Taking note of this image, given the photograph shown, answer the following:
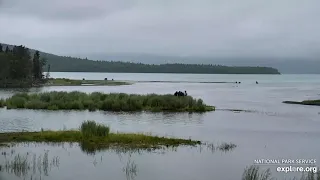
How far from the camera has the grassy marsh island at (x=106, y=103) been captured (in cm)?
4753

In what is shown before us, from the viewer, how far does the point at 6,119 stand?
36.4 m

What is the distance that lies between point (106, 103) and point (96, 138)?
23475mm

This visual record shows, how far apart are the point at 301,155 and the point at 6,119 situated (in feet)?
79.5

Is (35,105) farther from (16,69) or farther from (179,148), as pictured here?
(16,69)

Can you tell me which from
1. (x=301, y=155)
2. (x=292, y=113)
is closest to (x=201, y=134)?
(x=301, y=155)

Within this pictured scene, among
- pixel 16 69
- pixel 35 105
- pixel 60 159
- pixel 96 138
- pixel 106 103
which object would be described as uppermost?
pixel 16 69

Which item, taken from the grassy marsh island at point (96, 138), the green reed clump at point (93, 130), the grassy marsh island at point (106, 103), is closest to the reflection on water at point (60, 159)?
the grassy marsh island at point (96, 138)

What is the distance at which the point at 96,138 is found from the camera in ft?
83.1

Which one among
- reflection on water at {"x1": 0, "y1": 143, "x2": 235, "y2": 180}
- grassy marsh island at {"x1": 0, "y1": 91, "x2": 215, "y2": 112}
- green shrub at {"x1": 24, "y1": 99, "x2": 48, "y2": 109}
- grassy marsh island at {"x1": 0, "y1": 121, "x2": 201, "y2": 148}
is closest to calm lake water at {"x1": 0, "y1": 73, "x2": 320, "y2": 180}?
reflection on water at {"x1": 0, "y1": 143, "x2": 235, "y2": 180}

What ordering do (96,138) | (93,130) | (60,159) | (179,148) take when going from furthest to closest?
1. (93,130)
2. (96,138)
3. (179,148)
4. (60,159)

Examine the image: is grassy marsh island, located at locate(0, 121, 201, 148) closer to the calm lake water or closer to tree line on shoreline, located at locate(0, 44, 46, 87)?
the calm lake water

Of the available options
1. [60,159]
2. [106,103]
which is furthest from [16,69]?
[60,159]

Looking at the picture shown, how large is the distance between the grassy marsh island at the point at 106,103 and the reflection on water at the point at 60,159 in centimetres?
2372

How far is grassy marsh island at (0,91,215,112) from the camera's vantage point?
4753 centimetres
